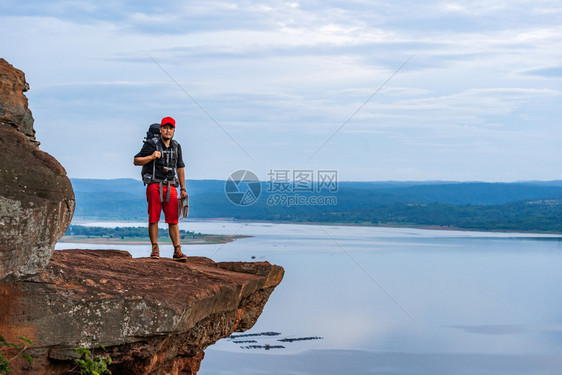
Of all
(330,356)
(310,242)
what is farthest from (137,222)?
(330,356)

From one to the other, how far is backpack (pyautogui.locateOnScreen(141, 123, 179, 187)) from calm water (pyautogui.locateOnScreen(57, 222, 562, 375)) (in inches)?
1373

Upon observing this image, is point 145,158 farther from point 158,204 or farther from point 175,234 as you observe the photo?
point 175,234

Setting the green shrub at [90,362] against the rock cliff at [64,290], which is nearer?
Result: the rock cliff at [64,290]

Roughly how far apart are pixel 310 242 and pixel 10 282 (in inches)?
3795

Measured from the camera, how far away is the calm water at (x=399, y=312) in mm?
49719

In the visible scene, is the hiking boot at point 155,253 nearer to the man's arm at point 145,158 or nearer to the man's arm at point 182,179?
the man's arm at point 182,179

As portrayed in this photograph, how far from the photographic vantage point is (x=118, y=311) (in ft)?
20.7

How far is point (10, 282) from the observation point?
227 inches

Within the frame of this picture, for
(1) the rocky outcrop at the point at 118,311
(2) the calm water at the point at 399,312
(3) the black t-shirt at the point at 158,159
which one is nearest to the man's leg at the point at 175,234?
(3) the black t-shirt at the point at 158,159

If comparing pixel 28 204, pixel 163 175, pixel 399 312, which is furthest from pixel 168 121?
pixel 399 312

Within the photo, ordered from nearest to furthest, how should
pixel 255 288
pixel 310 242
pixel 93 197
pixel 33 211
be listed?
pixel 33 211
pixel 255 288
pixel 310 242
pixel 93 197

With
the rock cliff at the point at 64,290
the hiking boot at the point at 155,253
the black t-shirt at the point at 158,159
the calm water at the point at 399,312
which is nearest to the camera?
the rock cliff at the point at 64,290

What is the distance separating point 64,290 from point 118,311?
1.51 ft

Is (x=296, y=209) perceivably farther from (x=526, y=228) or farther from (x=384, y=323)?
(x=384, y=323)
